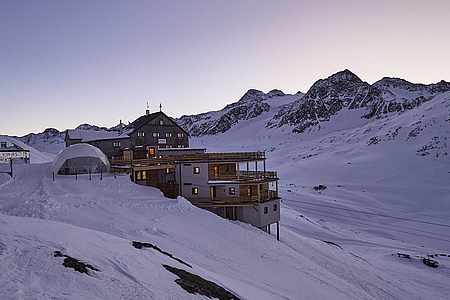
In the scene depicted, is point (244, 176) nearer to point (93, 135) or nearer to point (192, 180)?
point (192, 180)

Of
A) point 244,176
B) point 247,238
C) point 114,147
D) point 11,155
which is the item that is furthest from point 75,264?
point 11,155

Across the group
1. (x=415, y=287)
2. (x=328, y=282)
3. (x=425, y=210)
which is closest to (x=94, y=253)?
(x=328, y=282)

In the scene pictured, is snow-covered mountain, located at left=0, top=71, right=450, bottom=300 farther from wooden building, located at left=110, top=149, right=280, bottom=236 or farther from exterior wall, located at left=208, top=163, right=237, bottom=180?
exterior wall, located at left=208, top=163, right=237, bottom=180

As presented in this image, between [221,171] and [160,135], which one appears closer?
[221,171]

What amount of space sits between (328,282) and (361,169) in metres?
51.2

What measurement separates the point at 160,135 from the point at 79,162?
15.3 meters

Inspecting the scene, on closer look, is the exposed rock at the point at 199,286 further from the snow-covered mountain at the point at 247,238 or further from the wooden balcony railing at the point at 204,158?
the wooden balcony railing at the point at 204,158

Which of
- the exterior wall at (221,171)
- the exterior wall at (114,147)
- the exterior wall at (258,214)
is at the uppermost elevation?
the exterior wall at (114,147)

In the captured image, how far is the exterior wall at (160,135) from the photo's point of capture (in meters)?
44.2

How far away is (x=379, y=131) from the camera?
8988 cm

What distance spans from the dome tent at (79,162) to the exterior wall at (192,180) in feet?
33.7

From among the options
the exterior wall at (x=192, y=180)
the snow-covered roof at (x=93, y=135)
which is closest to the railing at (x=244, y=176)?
the exterior wall at (x=192, y=180)

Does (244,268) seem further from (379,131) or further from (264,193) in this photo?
(379,131)

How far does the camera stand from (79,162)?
33969 mm
